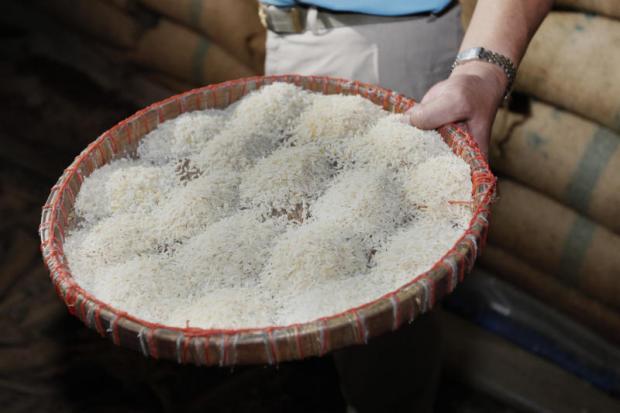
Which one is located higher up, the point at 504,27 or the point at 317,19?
the point at 504,27

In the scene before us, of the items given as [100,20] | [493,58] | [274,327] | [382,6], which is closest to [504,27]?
[493,58]

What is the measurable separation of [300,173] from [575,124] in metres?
1.18

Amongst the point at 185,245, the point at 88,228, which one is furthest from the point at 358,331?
the point at 88,228

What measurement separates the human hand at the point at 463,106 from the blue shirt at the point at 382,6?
14.4 inches

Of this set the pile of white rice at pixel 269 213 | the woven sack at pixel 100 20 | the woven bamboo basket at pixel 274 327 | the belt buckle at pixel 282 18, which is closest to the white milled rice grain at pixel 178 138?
the pile of white rice at pixel 269 213

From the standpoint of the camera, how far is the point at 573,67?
2.02m

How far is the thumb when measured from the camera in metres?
1.44

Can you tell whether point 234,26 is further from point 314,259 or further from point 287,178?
point 314,259

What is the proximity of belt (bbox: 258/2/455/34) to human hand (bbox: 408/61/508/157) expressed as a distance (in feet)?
1.32

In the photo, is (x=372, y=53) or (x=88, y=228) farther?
(x=372, y=53)

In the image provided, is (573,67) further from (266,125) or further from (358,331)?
(358,331)

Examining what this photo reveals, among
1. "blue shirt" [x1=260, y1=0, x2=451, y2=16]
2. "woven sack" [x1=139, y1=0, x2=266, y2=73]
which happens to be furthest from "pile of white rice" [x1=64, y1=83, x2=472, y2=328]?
"woven sack" [x1=139, y1=0, x2=266, y2=73]

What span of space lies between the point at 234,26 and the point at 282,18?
3.64ft

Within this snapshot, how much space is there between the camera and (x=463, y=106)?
145 cm
